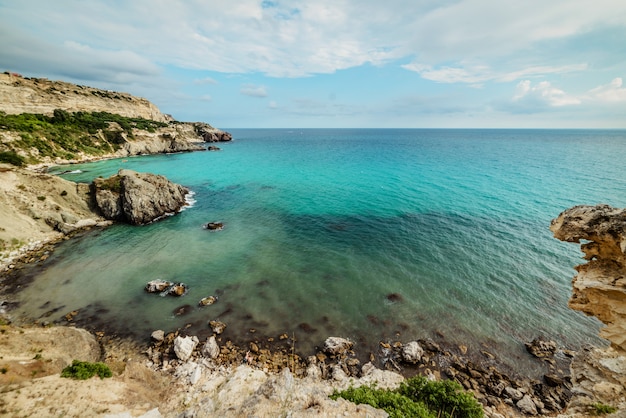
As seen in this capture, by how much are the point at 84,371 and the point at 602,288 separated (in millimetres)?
29344

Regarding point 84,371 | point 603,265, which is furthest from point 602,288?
point 84,371

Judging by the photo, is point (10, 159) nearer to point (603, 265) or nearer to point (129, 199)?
point (129, 199)

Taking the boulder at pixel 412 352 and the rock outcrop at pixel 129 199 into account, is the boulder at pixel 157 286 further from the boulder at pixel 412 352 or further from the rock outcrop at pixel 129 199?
the boulder at pixel 412 352

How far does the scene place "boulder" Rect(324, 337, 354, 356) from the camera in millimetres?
19734

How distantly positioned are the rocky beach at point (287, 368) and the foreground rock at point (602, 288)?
5 centimetres

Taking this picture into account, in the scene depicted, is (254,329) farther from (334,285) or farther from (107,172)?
(107,172)

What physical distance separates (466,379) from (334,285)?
13562mm

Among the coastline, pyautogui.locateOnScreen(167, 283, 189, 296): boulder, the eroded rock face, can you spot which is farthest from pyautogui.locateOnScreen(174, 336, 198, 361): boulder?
the eroded rock face

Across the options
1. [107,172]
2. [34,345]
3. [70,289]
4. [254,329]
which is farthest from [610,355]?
[107,172]

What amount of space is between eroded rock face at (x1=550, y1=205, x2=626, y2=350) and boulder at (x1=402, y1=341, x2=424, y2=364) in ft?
33.9

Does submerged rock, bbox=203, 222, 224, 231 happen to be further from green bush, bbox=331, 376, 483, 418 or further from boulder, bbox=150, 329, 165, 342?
green bush, bbox=331, 376, 483, 418

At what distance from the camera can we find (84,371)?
14.8 metres

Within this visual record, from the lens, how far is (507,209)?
48.0m

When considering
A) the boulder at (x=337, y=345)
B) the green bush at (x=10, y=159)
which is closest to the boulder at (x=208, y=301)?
the boulder at (x=337, y=345)
